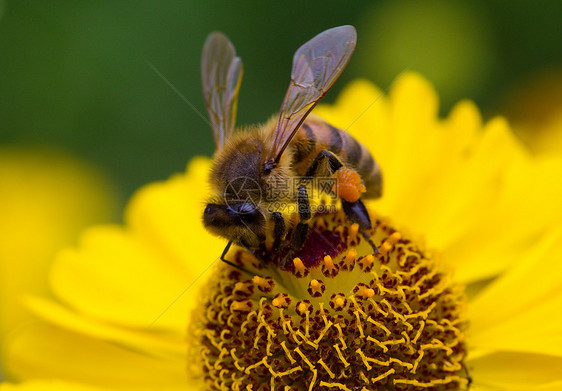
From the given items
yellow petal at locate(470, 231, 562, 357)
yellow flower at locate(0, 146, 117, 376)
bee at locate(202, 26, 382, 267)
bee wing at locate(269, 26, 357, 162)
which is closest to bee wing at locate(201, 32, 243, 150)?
bee at locate(202, 26, 382, 267)

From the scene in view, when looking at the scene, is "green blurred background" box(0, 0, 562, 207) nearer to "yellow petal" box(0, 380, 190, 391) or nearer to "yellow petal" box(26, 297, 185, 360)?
"yellow petal" box(26, 297, 185, 360)

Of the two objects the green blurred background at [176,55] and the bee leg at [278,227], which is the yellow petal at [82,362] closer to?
the bee leg at [278,227]

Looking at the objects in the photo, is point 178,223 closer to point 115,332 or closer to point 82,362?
point 115,332

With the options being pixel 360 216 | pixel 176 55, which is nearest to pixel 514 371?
pixel 360 216

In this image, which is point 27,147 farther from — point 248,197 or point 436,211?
point 248,197

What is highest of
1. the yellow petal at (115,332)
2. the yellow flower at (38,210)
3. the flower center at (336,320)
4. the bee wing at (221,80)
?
the bee wing at (221,80)

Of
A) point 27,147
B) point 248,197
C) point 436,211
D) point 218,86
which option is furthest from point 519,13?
point 27,147

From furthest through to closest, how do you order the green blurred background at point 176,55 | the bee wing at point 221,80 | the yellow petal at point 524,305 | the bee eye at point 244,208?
the green blurred background at point 176,55 < the bee wing at point 221,80 < the yellow petal at point 524,305 < the bee eye at point 244,208

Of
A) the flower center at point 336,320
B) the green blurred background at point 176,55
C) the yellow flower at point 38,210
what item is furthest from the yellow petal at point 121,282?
the green blurred background at point 176,55
